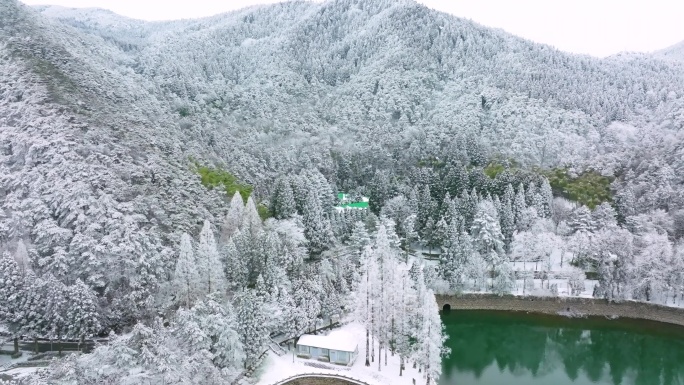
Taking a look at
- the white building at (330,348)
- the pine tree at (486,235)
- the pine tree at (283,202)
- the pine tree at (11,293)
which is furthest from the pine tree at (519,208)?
the pine tree at (11,293)

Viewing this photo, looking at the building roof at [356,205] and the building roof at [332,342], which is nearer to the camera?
the building roof at [332,342]

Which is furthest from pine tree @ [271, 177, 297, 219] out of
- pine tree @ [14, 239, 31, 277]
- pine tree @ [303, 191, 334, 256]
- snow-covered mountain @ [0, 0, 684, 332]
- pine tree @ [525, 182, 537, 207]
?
pine tree @ [525, 182, 537, 207]

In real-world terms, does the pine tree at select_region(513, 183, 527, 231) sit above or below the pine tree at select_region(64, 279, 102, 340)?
above

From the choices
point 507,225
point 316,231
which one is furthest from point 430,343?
point 507,225

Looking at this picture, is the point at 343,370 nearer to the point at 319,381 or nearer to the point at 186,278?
the point at 319,381

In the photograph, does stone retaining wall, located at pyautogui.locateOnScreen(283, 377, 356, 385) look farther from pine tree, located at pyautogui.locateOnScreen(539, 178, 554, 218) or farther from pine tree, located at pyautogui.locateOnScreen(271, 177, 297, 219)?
pine tree, located at pyautogui.locateOnScreen(539, 178, 554, 218)

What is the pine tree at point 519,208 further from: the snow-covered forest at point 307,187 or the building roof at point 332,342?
the building roof at point 332,342
